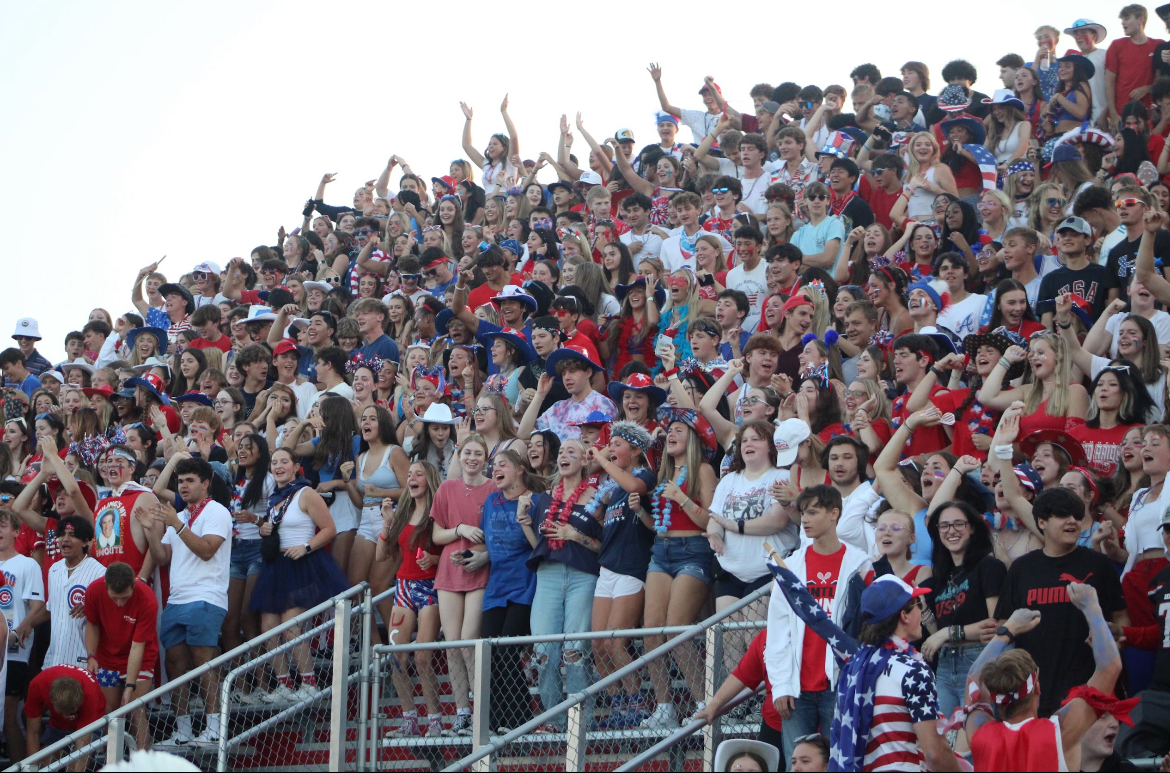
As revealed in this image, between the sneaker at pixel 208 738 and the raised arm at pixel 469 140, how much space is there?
12.5 meters

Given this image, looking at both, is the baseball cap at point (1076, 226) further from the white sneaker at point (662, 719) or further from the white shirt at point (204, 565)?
the white shirt at point (204, 565)

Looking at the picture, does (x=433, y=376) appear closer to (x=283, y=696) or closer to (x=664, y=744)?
(x=283, y=696)

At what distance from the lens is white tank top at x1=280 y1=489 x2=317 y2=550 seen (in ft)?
32.4

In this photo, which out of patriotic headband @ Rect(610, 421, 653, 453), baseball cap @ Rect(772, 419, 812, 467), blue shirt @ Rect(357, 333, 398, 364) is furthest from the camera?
blue shirt @ Rect(357, 333, 398, 364)

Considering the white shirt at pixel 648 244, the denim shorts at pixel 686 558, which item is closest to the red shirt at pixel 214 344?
the white shirt at pixel 648 244

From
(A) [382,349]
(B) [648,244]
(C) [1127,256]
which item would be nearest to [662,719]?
(C) [1127,256]

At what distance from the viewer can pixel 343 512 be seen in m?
10.4

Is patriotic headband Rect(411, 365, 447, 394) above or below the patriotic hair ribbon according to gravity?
below

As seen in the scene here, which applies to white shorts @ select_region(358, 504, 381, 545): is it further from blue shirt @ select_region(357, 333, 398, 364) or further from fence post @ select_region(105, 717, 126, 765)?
blue shirt @ select_region(357, 333, 398, 364)

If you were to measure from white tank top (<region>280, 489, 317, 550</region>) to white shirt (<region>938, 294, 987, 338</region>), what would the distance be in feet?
16.2

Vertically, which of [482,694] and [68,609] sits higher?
[68,609]

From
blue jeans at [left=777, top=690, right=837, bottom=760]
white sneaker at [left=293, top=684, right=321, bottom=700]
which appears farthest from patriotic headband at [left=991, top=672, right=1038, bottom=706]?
white sneaker at [left=293, top=684, right=321, bottom=700]

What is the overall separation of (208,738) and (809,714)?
4.11 metres

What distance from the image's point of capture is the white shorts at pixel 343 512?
10344 mm
